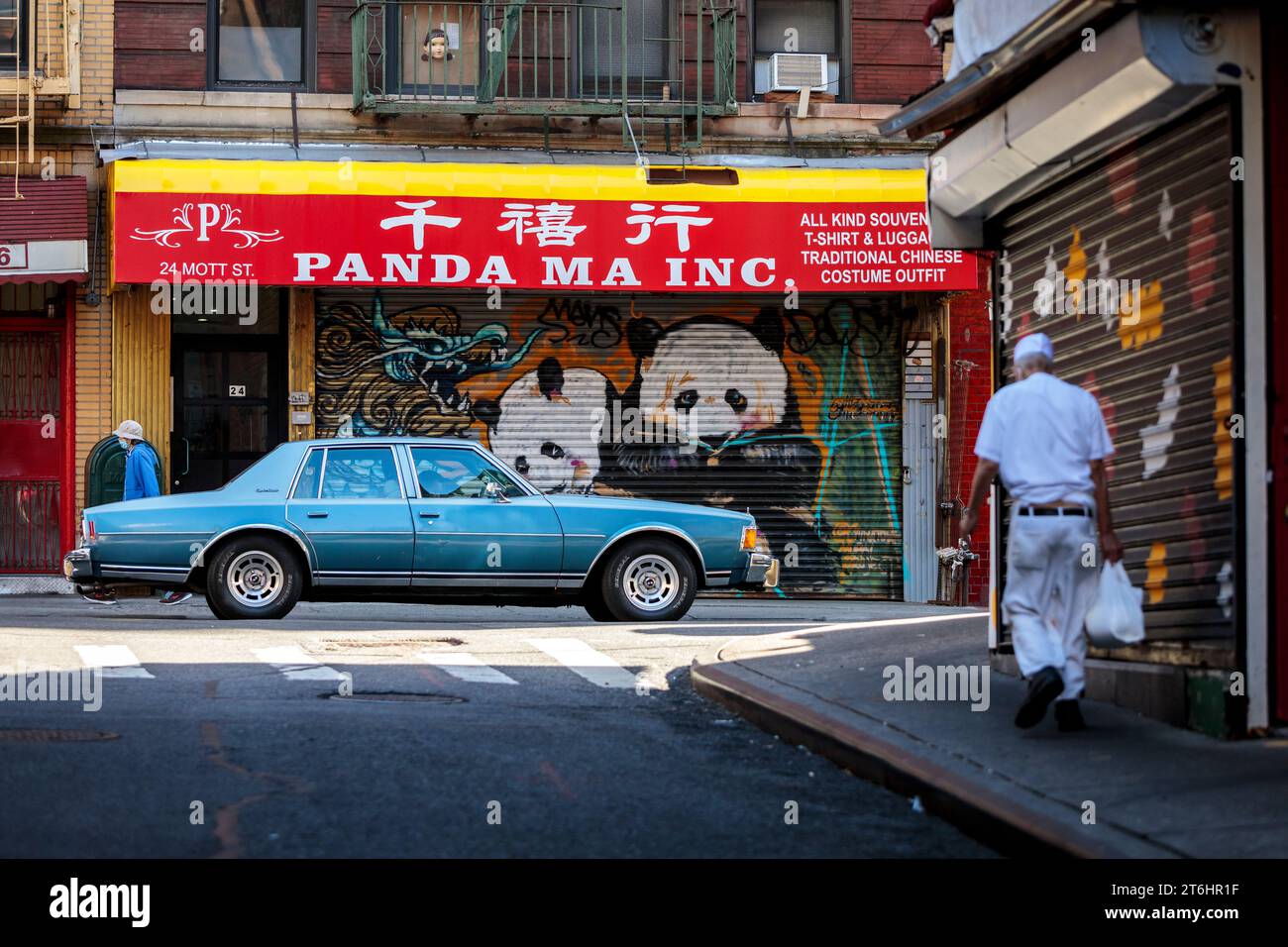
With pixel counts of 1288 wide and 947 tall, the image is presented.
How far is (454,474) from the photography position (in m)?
15.2

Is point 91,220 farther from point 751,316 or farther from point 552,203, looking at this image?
point 751,316

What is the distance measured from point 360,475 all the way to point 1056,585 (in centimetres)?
825

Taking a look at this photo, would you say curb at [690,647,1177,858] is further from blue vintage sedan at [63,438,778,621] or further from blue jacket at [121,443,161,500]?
blue jacket at [121,443,161,500]

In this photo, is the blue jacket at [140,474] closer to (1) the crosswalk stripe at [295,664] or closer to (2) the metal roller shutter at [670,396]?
(2) the metal roller shutter at [670,396]

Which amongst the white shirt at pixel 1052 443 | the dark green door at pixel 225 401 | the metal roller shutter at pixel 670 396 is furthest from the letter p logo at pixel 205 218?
the white shirt at pixel 1052 443

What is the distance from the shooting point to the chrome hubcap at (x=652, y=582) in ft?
50.4

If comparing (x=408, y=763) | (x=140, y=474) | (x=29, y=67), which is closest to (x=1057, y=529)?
(x=408, y=763)

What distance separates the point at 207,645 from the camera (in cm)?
1217

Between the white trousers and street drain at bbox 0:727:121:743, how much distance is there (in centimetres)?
384

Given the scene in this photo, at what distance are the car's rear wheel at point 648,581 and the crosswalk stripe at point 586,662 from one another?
6.77 feet

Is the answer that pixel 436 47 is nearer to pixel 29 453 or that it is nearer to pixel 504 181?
pixel 504 181

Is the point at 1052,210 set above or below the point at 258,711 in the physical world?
above
